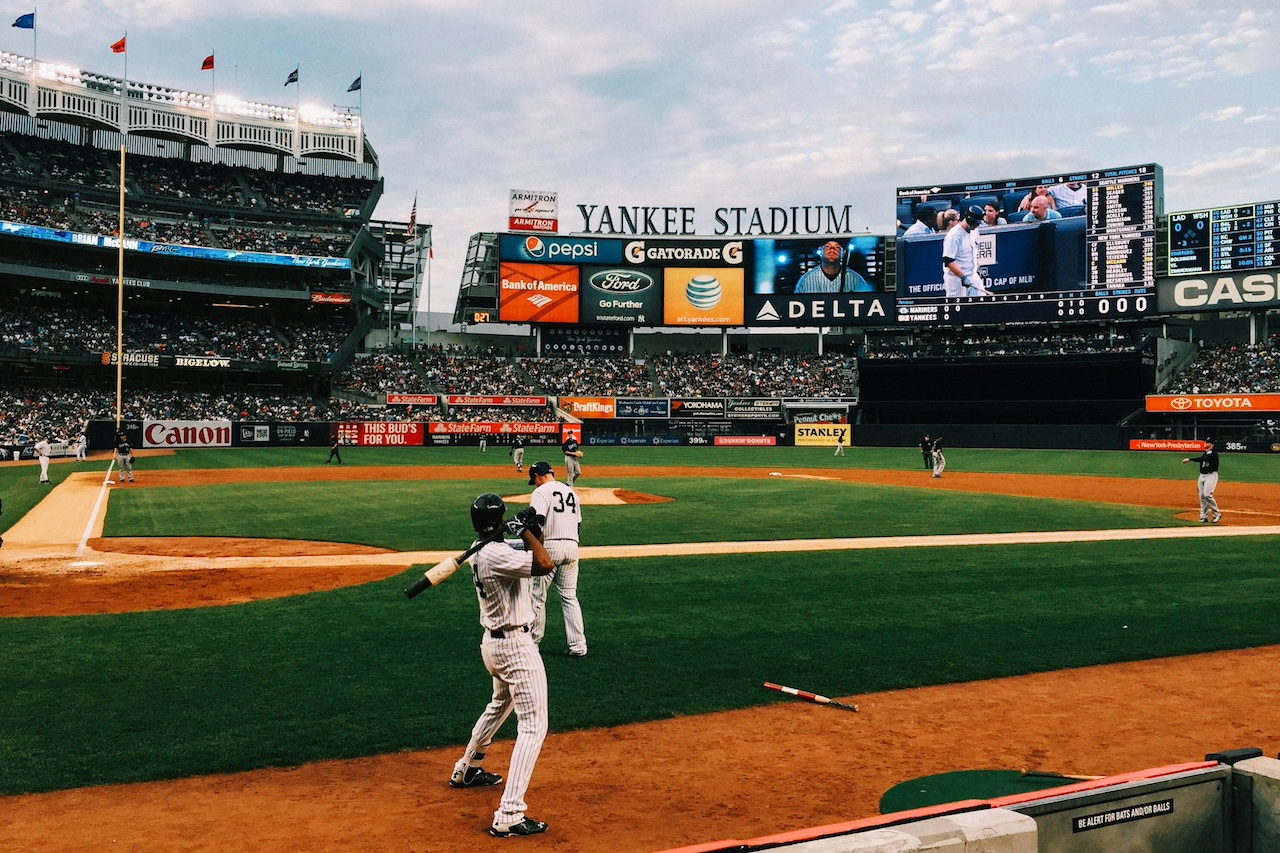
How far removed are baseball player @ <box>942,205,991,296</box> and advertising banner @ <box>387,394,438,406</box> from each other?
124 ft

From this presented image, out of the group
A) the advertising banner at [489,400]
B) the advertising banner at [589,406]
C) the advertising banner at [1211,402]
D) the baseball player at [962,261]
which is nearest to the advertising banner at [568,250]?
the advertising banner at [489,400]

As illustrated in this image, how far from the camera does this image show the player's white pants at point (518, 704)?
18.0 feet

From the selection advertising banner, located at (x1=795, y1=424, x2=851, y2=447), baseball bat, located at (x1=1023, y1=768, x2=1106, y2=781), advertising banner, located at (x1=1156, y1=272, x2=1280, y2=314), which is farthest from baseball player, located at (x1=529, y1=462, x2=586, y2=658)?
advertising banner, located at (x1=1156, y1=272, x2=1280, y2=314)

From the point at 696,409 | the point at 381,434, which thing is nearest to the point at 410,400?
the point at 381,434

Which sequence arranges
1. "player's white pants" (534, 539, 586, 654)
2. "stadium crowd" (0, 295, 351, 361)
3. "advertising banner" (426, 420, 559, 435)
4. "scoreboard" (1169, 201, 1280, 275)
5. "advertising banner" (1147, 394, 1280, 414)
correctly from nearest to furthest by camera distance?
"player's white pants" (534, 539, 586, 654)
"advertising banner" (1147, 394, 1280, 414)
"scoreboard" (1169, 201, 1280, 275)
"stadium crowd" (0, 295, 351, 361)
"advertising banner" (426, 420, 559, 435)

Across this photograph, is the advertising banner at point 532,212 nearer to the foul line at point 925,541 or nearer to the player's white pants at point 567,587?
the foul line at point 925,541

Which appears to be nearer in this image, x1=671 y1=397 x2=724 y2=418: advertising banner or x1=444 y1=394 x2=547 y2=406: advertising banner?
x1=444 y1=394 x2=547 y2=406: advertising banner

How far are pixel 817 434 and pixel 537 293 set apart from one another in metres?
24.4

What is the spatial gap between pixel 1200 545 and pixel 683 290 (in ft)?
185

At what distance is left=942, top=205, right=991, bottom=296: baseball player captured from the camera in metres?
61.6

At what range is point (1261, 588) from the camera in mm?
13000

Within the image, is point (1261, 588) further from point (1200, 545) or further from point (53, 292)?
point (53, 292)

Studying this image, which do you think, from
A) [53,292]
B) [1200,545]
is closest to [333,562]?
[1200,545]

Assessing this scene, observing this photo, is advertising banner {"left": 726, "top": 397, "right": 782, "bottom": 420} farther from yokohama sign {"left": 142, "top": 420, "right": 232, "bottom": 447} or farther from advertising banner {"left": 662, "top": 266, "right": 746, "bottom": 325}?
yokohama sign {"left": 142, "top": 420, "right": 232, "bottom": 447}
